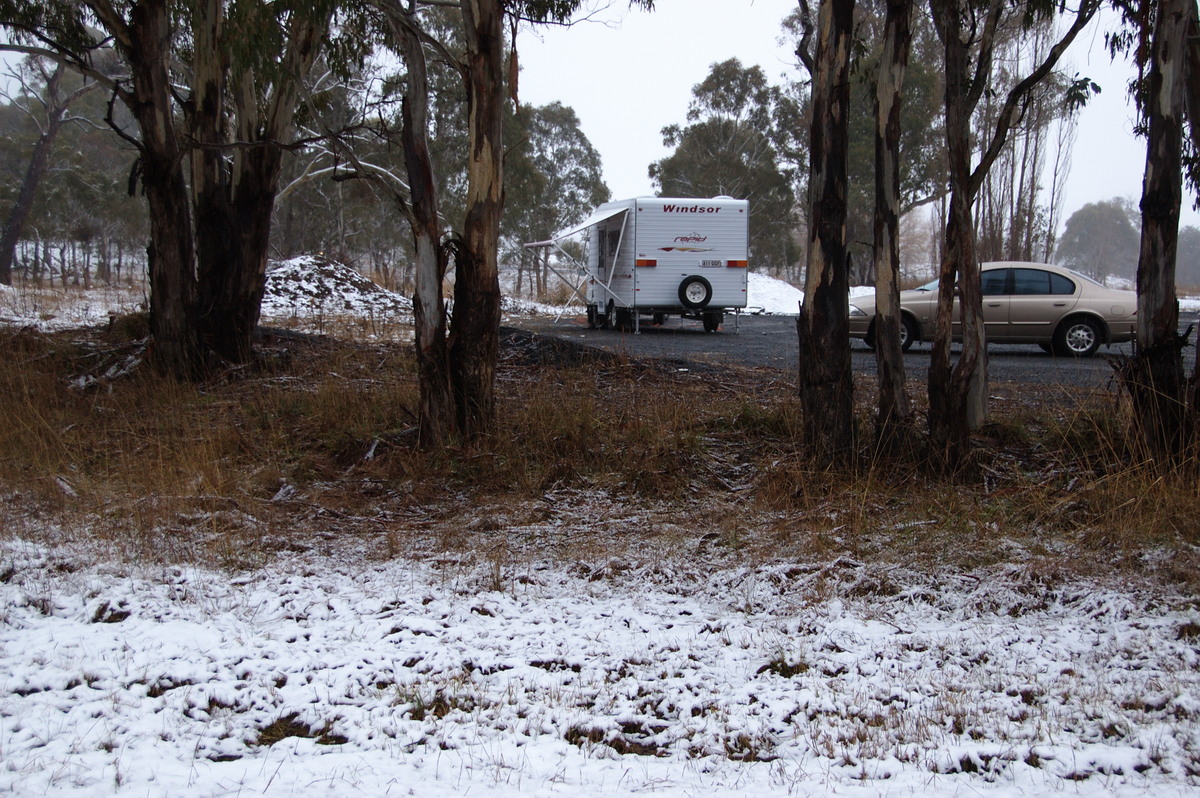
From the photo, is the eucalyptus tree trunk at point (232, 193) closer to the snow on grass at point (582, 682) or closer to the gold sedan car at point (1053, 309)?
the snow on grass at point (582, 682)

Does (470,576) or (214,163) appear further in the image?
(214,163)

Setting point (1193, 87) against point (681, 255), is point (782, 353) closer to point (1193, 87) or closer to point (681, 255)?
point (681, 255)

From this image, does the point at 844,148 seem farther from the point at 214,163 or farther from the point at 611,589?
the point at 214,163

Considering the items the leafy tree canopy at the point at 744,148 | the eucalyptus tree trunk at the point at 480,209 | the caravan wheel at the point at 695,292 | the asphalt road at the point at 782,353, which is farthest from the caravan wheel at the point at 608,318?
the leafy tree canopy at the point at 744,148

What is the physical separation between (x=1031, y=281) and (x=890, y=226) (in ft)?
25.1

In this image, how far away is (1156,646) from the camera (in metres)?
3.45

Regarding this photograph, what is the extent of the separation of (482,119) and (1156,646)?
4.79m

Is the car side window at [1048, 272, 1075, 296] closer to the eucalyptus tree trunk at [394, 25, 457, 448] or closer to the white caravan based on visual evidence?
the white caravan

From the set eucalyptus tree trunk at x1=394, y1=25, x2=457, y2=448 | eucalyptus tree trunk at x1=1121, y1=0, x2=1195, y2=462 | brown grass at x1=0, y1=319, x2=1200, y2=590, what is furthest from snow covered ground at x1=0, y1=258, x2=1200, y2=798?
eucalyptus tree trunk at x1=1121, y1=0, x2=1195, y2=462

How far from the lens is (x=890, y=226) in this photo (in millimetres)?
5414

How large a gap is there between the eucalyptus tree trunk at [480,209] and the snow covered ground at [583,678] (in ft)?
6.51

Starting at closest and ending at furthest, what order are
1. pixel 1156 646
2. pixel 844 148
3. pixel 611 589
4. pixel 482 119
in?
pixel 1156 646
pixel 611 589
pixel 844 148
pixel 482 119

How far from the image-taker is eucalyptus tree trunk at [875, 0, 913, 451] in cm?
536

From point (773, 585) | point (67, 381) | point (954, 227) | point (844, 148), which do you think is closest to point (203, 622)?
point (773, 585)
